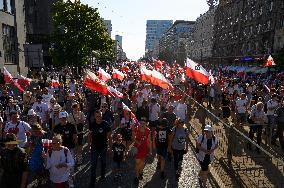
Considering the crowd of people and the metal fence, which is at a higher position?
the crowd of people

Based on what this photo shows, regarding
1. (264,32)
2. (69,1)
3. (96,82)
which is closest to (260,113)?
(96,82)

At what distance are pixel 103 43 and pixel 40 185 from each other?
1365 inches

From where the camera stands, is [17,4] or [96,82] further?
[17,4]

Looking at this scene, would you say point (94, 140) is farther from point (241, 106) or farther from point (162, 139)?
point (241, 106)

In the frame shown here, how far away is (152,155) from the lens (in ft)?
37.5

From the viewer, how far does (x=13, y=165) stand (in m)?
6.03

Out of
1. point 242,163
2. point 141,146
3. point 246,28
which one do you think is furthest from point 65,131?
point 246,28

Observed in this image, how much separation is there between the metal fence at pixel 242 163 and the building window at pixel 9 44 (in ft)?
89.8

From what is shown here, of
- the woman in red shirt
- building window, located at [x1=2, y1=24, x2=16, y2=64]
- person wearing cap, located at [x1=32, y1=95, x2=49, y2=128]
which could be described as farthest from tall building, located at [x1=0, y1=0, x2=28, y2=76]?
the woman in red shirt

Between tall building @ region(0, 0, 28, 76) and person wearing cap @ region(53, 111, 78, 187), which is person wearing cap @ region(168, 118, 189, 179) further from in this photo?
tall building @ region(0, 0, 28, 76)

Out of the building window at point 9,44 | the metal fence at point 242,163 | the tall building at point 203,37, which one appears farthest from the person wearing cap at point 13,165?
the tall building at point 203,37

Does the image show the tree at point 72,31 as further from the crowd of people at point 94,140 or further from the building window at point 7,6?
the crowd of people at point 94,140

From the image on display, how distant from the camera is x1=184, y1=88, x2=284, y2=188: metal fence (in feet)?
28.2

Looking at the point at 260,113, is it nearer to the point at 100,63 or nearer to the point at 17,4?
the point at 17,4
